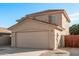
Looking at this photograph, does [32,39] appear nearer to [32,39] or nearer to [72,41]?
[32,39]

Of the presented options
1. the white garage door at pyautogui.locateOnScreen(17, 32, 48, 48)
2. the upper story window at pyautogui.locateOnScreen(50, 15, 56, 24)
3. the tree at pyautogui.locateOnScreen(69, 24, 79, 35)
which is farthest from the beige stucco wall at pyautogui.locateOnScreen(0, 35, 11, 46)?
the tree at pyautogui.locateOnScreen(69, 24, 79, 35)

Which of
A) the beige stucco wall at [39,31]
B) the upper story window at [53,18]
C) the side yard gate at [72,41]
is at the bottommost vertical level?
the side yard gate at [72,41]

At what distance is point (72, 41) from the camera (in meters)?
20.7

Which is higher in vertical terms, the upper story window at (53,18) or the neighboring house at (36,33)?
the upper story window at (53,18)

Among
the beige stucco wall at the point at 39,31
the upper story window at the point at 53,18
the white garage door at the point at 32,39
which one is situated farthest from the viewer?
the upper story window at the point at 53,18

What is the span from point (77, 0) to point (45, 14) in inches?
357

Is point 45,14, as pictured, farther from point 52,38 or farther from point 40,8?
point 52,38

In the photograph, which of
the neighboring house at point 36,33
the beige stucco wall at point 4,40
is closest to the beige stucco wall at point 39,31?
the neighboring house at point 36,33

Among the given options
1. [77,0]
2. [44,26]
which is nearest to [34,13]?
[44,26]

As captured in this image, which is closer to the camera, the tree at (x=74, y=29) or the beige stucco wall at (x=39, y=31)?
the beige stucco wall at (x=39, y=31)

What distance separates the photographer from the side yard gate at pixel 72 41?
67.5 ft

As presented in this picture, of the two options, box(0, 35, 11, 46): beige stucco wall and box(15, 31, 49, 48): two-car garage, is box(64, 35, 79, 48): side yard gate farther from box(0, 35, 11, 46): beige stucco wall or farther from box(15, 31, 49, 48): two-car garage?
box(0, 35, 11, 46): beige stucco wall

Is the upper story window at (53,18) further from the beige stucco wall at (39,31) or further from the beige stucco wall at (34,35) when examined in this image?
the beige stucco wall at (34,35)

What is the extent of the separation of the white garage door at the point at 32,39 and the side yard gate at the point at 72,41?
399cm
